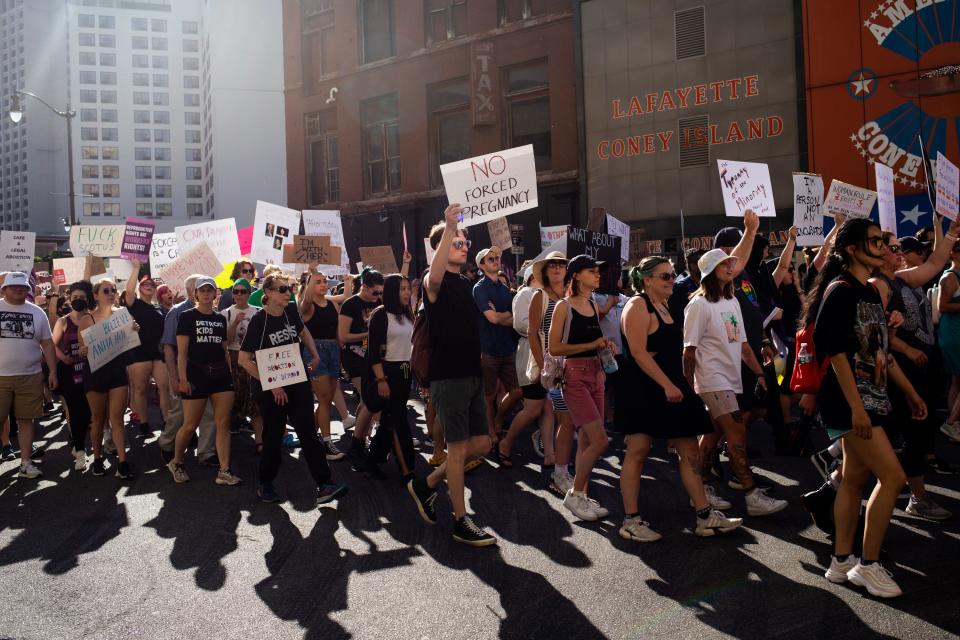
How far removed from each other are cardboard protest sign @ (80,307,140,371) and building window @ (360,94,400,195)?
19581 millimetres

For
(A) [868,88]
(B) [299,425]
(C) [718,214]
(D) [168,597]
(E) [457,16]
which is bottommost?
(D) [168,597]

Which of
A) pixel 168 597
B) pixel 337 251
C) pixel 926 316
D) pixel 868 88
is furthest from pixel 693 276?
pixel 868 88

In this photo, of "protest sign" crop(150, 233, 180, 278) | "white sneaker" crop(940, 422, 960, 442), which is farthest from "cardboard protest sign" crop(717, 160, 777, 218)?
"protest sign" crop(150, 233, 180, 278)

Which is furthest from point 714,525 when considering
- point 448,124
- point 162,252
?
point 448,124

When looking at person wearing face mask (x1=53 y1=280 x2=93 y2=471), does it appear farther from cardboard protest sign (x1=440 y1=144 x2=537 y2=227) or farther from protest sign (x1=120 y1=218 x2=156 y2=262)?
protest sign (x1=120 y1=218 x2=156 y2=262)

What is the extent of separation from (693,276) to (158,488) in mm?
5180

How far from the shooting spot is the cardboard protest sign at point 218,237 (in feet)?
49.3

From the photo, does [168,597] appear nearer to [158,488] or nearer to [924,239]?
[158,488]

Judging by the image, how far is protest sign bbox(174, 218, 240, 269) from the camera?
15023mm

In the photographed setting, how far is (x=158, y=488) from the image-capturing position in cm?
811

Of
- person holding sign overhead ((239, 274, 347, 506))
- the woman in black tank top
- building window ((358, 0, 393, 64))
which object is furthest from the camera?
building window ((358, 0, 393, 64))

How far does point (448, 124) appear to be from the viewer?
26.5 m

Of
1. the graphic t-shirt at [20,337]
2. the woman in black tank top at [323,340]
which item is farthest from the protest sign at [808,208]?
the graphic t-shirt at [20,337]

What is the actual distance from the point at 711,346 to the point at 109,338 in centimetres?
578
